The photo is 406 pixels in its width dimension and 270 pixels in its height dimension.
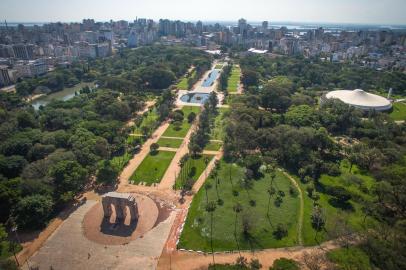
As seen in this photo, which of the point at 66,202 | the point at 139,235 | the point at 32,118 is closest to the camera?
the point at 139,235

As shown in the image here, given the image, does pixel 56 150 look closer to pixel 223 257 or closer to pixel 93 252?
pixel 93 252

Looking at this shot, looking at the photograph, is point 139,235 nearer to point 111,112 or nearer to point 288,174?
point 288,174

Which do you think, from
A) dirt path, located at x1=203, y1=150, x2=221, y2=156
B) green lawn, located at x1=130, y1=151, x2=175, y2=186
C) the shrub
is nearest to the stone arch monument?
green lawn, located at x1=130, y1=151, x2=175, y2=186

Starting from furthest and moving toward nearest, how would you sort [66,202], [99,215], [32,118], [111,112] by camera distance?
[111,112]
[32,118]
[66,202]
[99,215]

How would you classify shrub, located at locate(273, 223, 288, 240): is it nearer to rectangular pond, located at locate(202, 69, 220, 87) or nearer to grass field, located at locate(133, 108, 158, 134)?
grass field, located at locate(133, 108, 158, 134)

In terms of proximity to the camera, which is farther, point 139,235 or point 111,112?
point 111,112

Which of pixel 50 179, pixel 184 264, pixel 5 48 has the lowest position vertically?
pixel 184 264

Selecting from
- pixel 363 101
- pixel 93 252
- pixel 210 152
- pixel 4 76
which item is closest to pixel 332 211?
pixel 210 152

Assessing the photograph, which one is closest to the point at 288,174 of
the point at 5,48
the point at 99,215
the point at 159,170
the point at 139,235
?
the point at 159,170
